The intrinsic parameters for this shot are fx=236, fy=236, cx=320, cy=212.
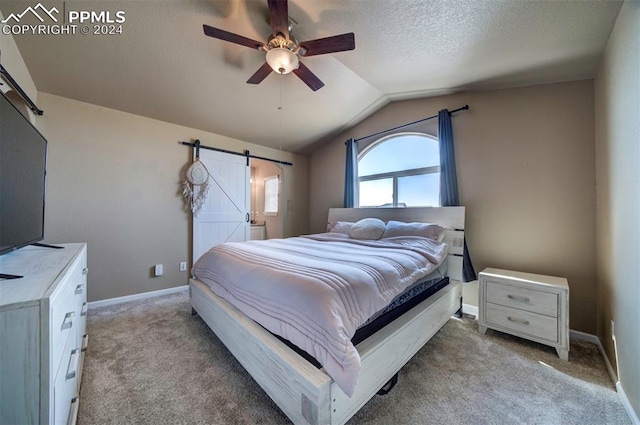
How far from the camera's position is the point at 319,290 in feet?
4.00

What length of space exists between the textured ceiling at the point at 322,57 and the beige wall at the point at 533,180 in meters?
0.22

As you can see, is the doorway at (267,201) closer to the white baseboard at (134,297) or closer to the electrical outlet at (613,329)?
the white baseboard at (134,297)

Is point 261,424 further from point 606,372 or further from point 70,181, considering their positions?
point 70,181

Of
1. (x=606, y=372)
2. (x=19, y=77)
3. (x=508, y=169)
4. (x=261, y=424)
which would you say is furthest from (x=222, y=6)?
(x=606, y=372)

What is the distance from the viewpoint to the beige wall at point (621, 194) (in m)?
1.31

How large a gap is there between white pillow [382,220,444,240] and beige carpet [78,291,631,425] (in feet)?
3.23

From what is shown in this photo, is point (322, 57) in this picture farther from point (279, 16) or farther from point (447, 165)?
point (447, 165)

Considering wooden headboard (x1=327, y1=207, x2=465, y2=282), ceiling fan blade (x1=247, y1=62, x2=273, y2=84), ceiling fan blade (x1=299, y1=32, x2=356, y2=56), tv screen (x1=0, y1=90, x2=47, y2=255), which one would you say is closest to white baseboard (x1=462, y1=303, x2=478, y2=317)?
wooden headboard (x1=327, y1=207, x2=465, y2=282)

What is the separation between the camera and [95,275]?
2.76 meters

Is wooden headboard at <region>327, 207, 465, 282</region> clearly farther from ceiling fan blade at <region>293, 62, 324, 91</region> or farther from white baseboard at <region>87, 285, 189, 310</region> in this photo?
white baseboard at <region>87, 285, 189, 310</region>

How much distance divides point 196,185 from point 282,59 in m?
2.26

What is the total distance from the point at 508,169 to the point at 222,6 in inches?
122

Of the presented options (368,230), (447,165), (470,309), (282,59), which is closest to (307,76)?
(282,59)

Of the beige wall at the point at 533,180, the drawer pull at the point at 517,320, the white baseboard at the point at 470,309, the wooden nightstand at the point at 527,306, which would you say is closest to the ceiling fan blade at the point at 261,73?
the beige wall at the point at 533,180
